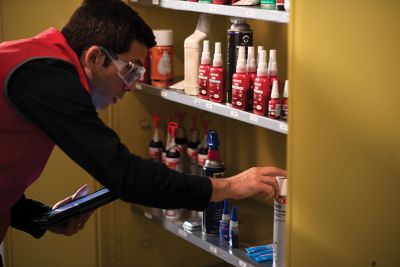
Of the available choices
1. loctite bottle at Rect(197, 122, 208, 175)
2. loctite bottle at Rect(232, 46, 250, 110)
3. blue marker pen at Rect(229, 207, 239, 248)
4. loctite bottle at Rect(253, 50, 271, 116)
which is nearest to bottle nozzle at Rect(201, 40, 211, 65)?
loctite bottle at Rect(232, 46, 250, 110)

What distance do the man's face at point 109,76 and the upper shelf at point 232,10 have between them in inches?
15.5

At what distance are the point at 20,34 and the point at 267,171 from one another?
147 cm

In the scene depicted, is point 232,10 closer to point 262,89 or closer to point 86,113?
point 262,89

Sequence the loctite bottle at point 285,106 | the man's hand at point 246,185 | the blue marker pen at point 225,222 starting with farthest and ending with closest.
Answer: the blue marker pen at point 225,222
the loctite bottle at point 285,106
the man's hand at point 246,185

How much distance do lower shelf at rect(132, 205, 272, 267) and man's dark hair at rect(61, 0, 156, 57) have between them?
889mm

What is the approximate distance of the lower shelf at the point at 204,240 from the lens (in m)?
2.67

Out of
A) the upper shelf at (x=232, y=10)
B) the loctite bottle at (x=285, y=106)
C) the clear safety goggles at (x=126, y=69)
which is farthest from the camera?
the loctite bottle at (x=285, y=106)

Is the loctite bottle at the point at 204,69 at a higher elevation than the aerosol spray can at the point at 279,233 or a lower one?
higher

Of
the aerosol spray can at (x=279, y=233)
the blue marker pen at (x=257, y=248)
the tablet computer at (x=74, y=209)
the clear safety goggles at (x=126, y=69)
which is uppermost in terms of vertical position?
the clear safety goggles at (x=126, y=69)

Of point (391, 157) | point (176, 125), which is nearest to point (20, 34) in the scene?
point (176, 125)

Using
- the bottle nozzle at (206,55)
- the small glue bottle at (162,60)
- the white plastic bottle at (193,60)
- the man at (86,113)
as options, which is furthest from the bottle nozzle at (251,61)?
the small glue bottle at (162,60)

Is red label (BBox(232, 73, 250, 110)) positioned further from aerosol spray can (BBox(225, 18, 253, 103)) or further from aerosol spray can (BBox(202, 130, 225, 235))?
aerosol spray can (BBox(202, 130, 225, 235))

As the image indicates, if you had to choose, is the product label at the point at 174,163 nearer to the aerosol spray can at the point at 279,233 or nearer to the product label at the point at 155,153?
the product label at the point at 155,153

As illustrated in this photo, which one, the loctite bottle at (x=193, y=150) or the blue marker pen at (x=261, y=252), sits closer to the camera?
the blue marker pen at (x=261, y=252)
